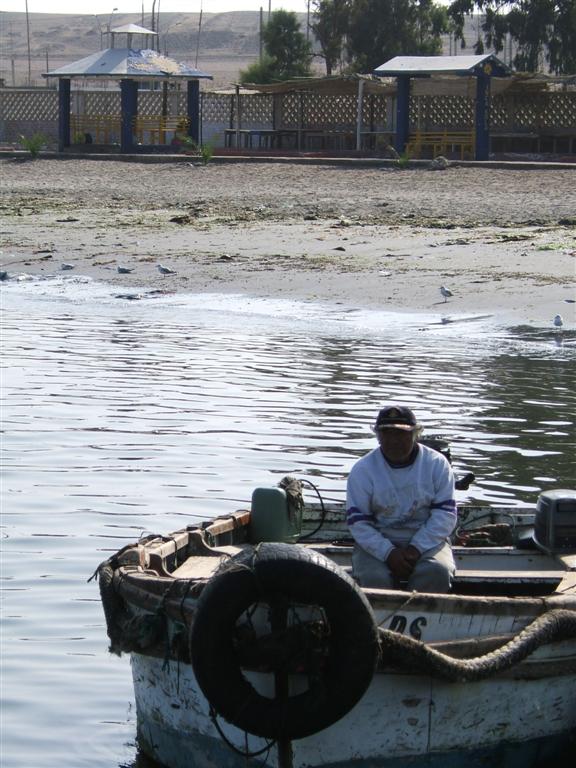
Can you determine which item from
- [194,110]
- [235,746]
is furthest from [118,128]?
[235,746]

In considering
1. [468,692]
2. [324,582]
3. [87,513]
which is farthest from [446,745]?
[87,513]

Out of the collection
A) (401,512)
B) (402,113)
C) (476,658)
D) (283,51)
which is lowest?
(476,658)

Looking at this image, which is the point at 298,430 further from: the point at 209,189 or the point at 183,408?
the point at 209,189

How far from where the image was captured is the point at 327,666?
19.5 feet

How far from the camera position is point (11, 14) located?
193 m

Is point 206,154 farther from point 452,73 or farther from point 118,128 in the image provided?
point 118,128

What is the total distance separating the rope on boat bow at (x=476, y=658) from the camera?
6.03 metres

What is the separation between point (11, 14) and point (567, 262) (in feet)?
602

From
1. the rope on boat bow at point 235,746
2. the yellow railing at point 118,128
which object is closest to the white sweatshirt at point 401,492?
the rope on boat bow at point 235,746

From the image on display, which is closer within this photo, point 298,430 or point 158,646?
point 158,646

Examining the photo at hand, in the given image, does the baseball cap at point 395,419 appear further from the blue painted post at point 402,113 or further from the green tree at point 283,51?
the green tree at point 283,51

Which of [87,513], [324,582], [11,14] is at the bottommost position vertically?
[87,513]

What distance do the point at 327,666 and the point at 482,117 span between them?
34245 millimetres

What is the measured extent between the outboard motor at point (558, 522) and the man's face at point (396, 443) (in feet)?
3.29
